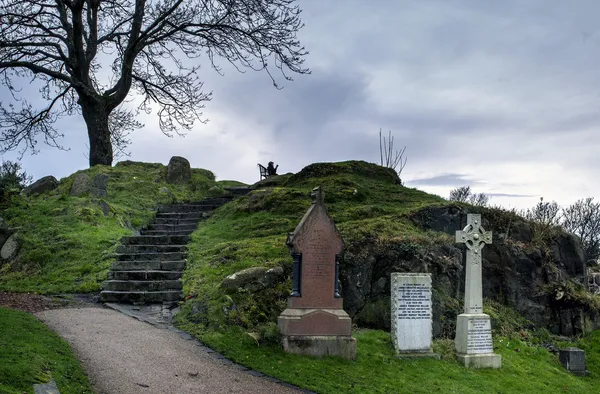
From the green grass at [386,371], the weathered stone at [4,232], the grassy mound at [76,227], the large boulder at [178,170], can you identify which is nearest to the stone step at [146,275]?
the grassy mound at [76,227]

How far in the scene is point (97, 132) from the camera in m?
22.3

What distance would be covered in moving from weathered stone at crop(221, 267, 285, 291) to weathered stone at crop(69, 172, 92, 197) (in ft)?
35.6

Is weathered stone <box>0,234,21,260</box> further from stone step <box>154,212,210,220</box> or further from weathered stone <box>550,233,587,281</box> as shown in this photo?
weathered stone <box>550,233,587,281</box>

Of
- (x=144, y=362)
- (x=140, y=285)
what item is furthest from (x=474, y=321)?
(x=140, y=285)

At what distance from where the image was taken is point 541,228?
1503cm

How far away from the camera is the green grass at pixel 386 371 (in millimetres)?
7871

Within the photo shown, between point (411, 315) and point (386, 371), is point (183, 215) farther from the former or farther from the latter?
point (386, 371)

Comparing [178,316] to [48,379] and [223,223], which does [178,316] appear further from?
[223,223]

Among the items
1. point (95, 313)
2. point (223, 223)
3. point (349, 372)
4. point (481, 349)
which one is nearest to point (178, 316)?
point (95, 313)

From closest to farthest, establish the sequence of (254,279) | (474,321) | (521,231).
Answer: (474,321) → (254,279) → (521,231)

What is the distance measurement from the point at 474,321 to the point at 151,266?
7496 mm

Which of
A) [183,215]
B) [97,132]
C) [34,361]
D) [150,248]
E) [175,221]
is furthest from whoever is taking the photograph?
[97,132]

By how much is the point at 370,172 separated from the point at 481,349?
11.9 meters

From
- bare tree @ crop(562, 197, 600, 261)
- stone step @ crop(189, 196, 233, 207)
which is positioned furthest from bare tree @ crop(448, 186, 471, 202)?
stone step @ crop(189, 196, 233, 207)
